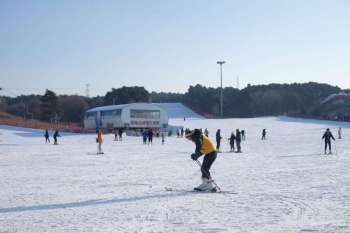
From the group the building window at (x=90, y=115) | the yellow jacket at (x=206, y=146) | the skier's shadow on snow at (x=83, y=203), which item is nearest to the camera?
the skier's shadow on snow at (x=83, y=203)

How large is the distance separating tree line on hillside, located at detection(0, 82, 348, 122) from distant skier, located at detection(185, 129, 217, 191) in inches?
3258

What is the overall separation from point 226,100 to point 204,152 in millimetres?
104547

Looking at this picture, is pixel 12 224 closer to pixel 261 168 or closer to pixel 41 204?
pixel 41 204

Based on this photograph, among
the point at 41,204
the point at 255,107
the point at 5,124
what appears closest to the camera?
the point at 41,204

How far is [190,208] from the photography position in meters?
9.09

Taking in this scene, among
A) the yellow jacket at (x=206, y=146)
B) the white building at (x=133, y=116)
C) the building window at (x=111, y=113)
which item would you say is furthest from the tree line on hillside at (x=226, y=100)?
the yellow jacket at (x=206, y=146)

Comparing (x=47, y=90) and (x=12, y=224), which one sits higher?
(x=47, y=90)

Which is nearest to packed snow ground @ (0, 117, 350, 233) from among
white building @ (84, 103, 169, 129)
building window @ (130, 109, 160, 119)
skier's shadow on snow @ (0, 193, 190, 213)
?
skier's shadow on snow @ (0, 193, 190, 213)

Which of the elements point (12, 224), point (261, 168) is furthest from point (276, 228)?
point (261, 168)

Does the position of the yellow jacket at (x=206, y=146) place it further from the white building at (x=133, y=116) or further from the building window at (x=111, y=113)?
the building window at (x=111, y=113)

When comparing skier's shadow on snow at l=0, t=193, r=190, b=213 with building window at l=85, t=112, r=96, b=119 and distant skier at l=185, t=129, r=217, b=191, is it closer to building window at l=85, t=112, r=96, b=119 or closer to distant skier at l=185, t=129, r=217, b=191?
distant skier at l=185, t=129, r=217, b=191

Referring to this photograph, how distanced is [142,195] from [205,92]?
10605 centimetres

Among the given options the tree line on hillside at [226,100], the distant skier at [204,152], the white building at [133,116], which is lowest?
the distant skier at [204,152]

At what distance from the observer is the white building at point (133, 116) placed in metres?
63.7
